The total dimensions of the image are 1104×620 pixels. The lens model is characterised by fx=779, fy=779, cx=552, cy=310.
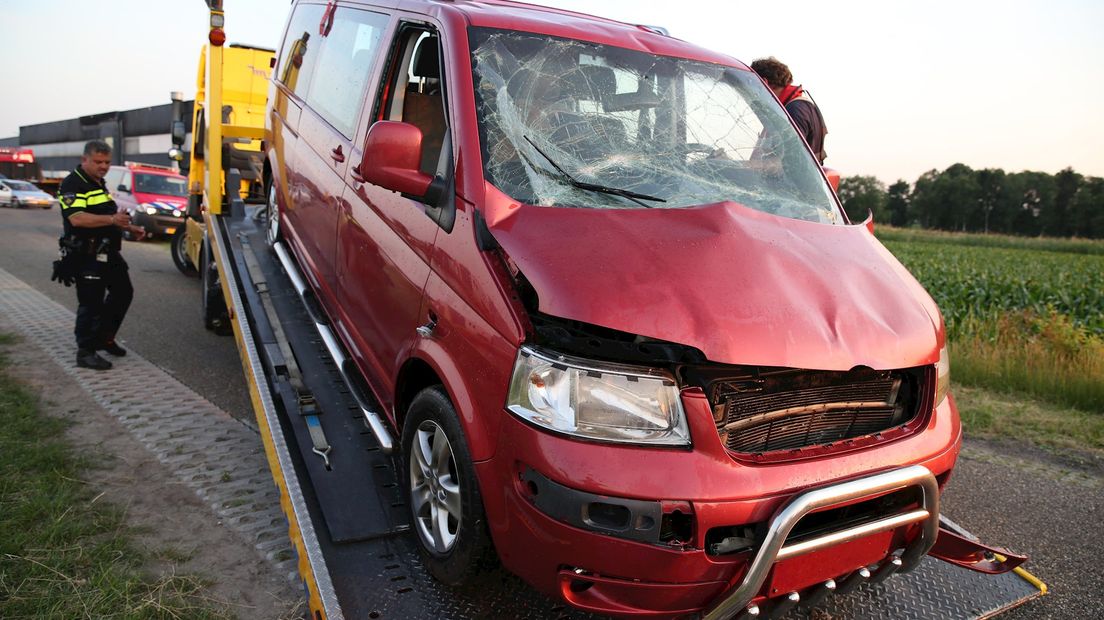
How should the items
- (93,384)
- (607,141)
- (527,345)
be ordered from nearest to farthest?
(527,345) < (607,141) < (93,384)

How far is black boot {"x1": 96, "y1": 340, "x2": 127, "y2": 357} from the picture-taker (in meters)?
6.47

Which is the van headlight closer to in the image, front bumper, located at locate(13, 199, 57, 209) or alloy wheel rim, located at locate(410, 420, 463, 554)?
alloy wheel rim, located at locate(410, 420, 463, 554)

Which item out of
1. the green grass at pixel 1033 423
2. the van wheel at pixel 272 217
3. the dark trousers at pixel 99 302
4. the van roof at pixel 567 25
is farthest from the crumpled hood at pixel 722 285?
the dark trousers at pixel 99 302

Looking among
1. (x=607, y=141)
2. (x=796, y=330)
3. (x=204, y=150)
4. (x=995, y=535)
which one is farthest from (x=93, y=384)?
(x=995, y=535)

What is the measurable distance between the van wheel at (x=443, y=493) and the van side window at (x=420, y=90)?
3.77ft

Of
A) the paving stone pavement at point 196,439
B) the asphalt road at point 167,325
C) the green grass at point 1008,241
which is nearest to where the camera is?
the paving stone pavement at point 196,439

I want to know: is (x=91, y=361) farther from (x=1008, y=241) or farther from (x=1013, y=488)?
(x=1008, y=241)

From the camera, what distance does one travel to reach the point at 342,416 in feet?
12.3

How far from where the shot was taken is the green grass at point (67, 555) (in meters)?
2.83

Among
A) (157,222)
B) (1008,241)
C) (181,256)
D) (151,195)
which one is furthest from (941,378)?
(1008,241)

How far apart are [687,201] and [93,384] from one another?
4.93 m

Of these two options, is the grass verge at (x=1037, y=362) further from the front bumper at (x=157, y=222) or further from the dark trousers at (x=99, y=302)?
the front bumper at (x=157, y=222)

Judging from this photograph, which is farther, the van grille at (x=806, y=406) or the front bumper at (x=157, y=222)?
the front bumper at (x=157, y=222)

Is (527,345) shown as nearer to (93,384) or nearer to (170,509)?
(170,509)
